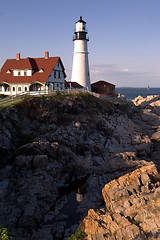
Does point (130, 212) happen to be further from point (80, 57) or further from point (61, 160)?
point (80, 57)

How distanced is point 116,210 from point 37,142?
12.1 metres

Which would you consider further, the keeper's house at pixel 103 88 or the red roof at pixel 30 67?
the keeper's house at pixel 103 88

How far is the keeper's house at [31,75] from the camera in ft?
141

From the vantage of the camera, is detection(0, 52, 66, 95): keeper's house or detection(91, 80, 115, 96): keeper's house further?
detection(91, 80, 115, 96): keeper's house

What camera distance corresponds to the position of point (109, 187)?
63.1 feet

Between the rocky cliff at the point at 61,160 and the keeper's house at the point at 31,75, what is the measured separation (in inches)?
302

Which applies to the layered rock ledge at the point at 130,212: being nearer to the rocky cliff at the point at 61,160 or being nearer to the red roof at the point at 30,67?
the rocky cliff at the point at 61,160

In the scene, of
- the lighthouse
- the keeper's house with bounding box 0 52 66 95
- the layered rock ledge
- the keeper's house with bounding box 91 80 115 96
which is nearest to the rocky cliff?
the layered rock ledge

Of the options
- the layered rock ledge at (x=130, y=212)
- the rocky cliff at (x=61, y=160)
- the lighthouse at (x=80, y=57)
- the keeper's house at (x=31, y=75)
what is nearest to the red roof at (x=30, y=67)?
the keeper's house at (x=31, y=75)

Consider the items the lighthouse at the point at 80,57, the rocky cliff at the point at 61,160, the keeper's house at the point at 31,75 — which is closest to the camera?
the rocky cliff at the point at 61,160

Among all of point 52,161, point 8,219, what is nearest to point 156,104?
point 52,161

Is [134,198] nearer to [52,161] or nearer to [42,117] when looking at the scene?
[52,161]

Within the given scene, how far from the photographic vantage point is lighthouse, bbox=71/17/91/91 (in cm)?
4994

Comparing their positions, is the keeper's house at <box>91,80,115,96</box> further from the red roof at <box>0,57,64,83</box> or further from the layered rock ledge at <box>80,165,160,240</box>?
the layered rock ledge at <box>80,165,160,240</box>
